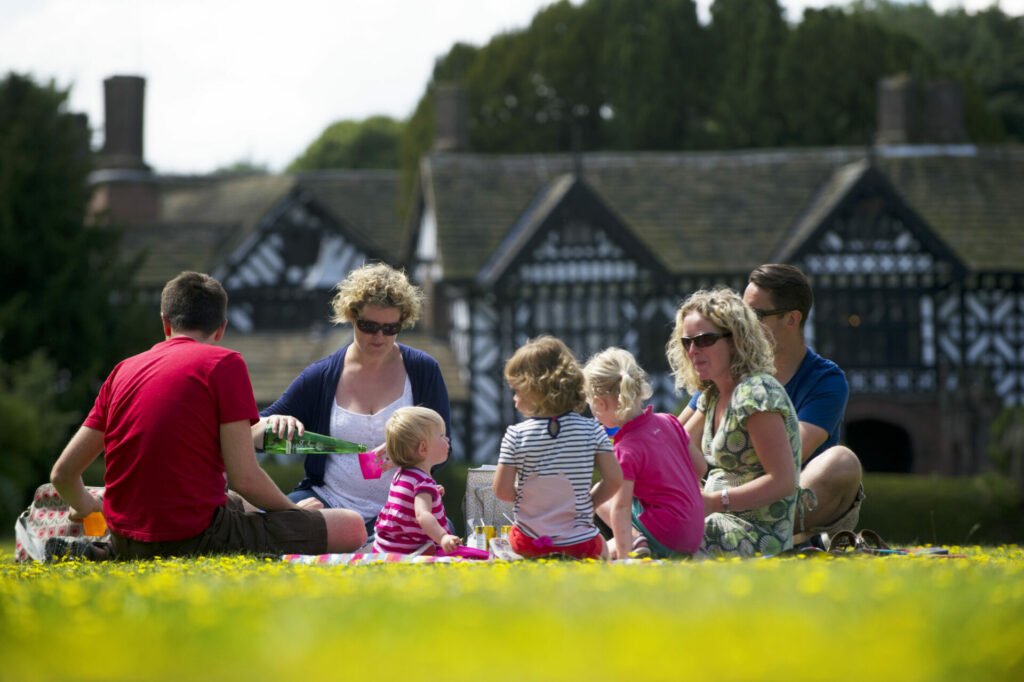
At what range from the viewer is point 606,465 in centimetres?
741

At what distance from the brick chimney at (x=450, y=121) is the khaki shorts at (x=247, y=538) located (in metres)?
35.4

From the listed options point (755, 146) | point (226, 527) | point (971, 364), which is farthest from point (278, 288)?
point (226, 527)

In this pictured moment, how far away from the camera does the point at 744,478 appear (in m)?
7.65

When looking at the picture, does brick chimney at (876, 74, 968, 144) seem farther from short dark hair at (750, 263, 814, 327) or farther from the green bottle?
the green bottle

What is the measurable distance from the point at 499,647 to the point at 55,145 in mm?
32027

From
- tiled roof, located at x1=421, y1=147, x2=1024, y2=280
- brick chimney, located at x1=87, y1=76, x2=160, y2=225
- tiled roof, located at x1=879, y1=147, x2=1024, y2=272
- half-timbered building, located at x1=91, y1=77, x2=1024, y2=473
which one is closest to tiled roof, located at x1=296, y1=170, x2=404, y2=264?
half-timbered building, located at x1=91, y1=77, x2=1024, y2=473

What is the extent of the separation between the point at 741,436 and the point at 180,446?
2.66 meters

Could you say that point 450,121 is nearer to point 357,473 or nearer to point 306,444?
point 357,473

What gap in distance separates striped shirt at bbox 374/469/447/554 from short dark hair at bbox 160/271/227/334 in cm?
120

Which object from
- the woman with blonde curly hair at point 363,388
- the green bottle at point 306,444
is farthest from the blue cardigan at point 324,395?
the green bottle at point 306,444

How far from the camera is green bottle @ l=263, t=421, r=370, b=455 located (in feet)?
27.0

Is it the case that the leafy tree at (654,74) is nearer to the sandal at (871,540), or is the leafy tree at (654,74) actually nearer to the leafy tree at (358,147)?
the leafy tree at (358,147)

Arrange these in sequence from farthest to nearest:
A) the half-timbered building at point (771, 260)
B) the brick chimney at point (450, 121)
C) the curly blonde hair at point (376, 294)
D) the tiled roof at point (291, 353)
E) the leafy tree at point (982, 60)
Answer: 1. the leafy tree at point (982, 60)
2. the brick chimney at point (450, 121)
3. the half-timbered building at point (771, 260)
4. the tiled roof at point (291, 353)
5. the curly blonde hair at point (376, 294)

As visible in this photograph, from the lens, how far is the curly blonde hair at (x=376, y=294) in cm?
874
